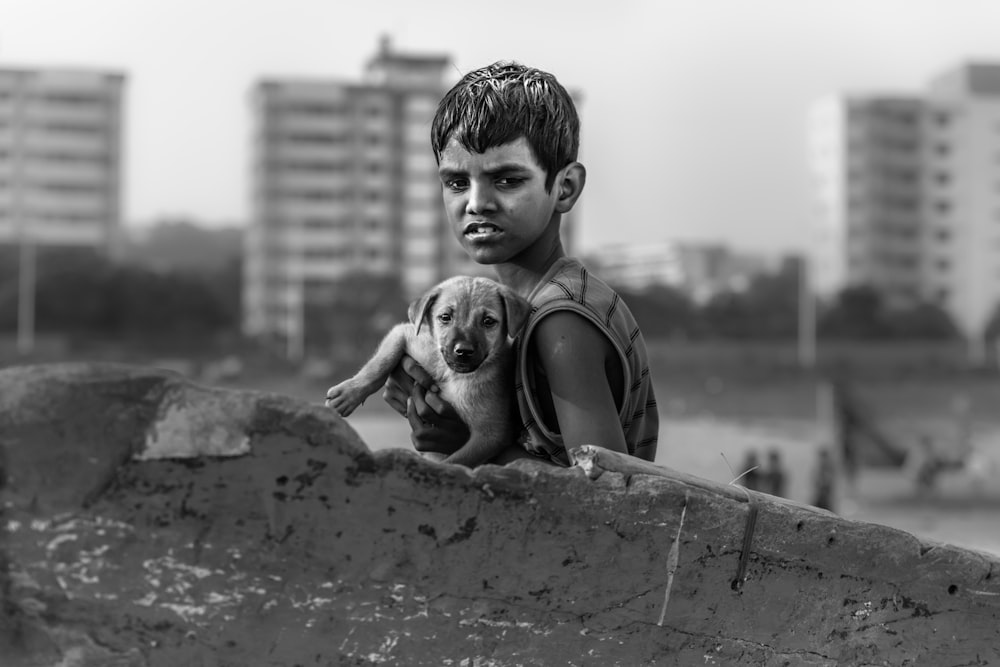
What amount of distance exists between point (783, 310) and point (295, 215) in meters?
29.5

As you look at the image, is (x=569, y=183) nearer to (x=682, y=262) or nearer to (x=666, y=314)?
(x=666, y=314)

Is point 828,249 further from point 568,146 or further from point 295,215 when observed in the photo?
point 568,146

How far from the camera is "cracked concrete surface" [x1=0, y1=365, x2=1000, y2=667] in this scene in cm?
196

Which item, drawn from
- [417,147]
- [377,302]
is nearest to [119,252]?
[417,147]

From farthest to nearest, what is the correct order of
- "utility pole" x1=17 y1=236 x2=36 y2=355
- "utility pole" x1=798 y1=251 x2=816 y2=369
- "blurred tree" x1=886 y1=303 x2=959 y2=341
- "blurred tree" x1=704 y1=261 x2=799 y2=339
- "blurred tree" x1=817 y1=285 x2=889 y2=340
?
"blurred tree" x1=886 y1=303 x2=959 y2=341, "blurred tree" x1=817 y1=285 x2=889 y2=340, "blurred tree" x1=704 y1=261 x2=799 y2=339, "utility pole" x1=798 y1=251 x2=816 y2=369, "utility pole" x1=17 y1=236 x2=36 y2=355

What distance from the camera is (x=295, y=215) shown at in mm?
71562

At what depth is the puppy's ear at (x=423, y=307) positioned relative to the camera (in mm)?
2535

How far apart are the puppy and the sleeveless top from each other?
0.03 m

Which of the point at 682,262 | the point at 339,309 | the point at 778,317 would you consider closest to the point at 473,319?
the point at 339,309

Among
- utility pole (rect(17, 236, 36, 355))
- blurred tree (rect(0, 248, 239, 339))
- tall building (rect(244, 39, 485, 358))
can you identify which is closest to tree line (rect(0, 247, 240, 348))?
blurred tree (rect(0, 248, 239, 339))

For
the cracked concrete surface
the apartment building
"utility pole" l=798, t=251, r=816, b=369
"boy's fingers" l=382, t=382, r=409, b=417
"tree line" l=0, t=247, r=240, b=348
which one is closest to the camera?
the cracked concrete surface

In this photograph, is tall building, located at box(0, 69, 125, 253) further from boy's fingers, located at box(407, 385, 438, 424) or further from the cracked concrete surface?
A: the cracked concrete surface

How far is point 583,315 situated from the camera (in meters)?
2.42

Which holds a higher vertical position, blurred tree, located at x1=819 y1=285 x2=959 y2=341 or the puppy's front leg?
the puppy's front leg
